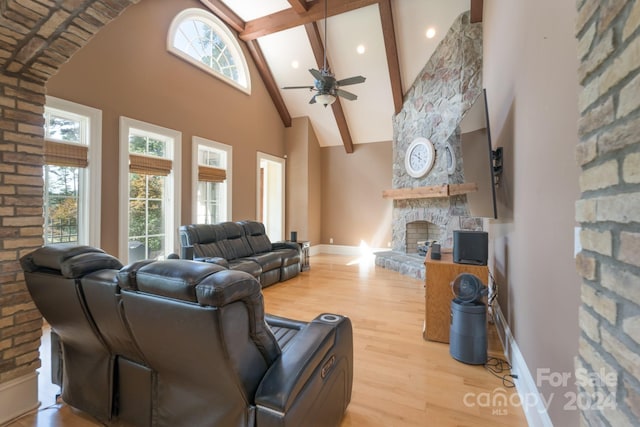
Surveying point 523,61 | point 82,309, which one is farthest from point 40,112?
point 523,61

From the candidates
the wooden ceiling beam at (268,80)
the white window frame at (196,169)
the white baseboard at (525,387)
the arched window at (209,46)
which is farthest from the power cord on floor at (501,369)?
the wooden ceiling beam at (268,80)

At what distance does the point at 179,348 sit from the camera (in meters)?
1.06

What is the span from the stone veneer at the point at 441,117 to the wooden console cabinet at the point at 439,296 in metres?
2.54

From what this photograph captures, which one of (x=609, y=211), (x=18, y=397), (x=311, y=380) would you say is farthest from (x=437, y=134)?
(x=18, y=397)

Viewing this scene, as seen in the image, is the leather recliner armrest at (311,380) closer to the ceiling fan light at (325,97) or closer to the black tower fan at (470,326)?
the black tower fan at (470,326)

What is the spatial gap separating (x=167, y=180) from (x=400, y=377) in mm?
4287

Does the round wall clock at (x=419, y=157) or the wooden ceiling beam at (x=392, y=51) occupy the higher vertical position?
the wooden ceiling beam at (x=392, y=51)

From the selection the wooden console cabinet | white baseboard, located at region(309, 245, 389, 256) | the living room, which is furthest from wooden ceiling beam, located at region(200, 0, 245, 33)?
the wooden console cabinet

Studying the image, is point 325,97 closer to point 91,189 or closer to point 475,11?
point 475,11

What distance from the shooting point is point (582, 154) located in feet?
2.60

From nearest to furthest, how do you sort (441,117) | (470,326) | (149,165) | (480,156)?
(470,326) → (480,156) → (149,165) → (441,117)

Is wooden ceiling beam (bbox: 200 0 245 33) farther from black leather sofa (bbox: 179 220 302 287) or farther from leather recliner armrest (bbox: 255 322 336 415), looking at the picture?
leather recliner armrest (bbox: 255 322 336 415)

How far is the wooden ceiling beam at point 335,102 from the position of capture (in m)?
5.30

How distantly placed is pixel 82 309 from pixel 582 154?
214 cm
